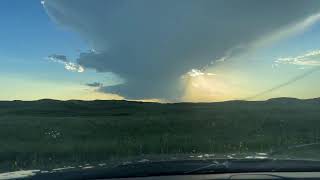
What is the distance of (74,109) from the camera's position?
303 ft

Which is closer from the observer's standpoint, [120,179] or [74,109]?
[120,179]

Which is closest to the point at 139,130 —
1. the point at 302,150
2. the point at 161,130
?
the point at 161,130

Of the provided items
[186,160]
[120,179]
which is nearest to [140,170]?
[120,179]

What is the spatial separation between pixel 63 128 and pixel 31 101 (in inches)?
2817

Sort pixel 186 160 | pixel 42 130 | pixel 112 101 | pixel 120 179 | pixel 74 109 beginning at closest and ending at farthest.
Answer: pixel 120 179 → pixel 186 160 → pixel 42 130 → pixel 74 109 → pixel 112 101

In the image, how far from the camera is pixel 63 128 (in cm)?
4381

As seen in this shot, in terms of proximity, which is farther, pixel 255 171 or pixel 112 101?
pixel 112 101

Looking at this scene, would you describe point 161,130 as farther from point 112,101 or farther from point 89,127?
point 112,101

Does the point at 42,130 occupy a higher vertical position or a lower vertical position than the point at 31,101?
lower

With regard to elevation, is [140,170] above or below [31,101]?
below

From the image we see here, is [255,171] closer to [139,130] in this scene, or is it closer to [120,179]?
[120,179]

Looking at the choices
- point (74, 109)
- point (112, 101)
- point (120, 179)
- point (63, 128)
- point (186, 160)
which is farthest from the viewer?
point (112, 101)

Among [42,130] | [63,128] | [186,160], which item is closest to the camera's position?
[186,160]

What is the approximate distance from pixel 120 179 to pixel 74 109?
294ft
